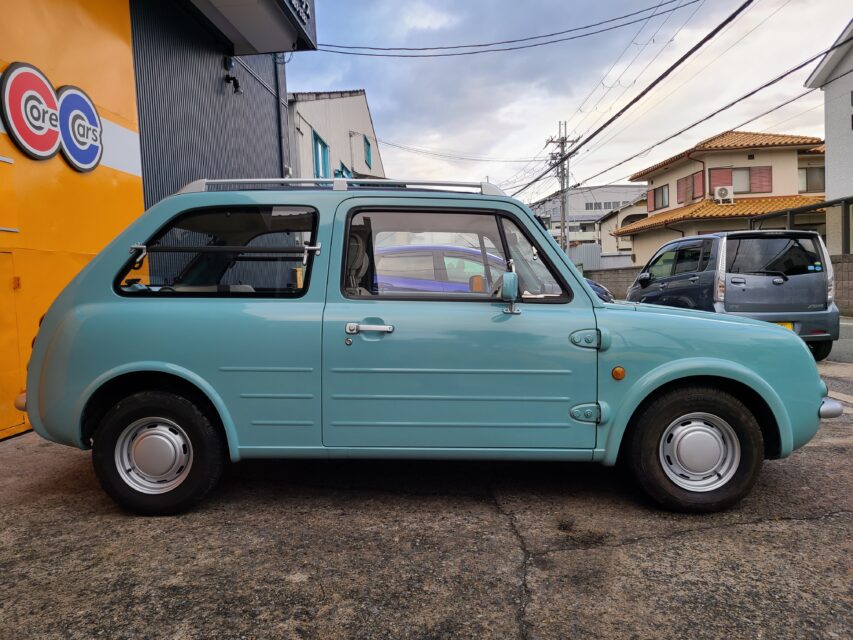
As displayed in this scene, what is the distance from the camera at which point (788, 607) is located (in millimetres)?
2111

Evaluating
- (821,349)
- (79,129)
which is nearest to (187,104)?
(79,129)

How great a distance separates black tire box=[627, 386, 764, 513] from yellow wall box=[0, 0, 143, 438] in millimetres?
4844

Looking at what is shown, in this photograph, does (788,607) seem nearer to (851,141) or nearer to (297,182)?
(297,182)

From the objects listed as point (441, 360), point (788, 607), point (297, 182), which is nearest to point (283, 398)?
point (441, 360)

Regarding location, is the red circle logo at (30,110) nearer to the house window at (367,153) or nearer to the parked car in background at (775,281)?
the parked car in background at (775,281)

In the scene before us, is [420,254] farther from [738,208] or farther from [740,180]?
[740,180]

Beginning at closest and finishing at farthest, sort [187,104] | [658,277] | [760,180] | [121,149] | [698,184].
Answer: [121,149] < [187,104] < [658,277] < [760,180] < [698,184]

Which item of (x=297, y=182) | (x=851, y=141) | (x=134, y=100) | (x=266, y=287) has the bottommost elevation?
(x=266, y=287)

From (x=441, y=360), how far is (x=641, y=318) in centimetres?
106

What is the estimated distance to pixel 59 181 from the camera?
5277mm

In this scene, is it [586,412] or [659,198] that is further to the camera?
[659,198]

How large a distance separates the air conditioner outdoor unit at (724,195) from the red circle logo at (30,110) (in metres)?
27.3

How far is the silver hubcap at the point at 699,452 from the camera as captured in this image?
9.45 ft

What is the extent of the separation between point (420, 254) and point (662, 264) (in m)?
6.45
